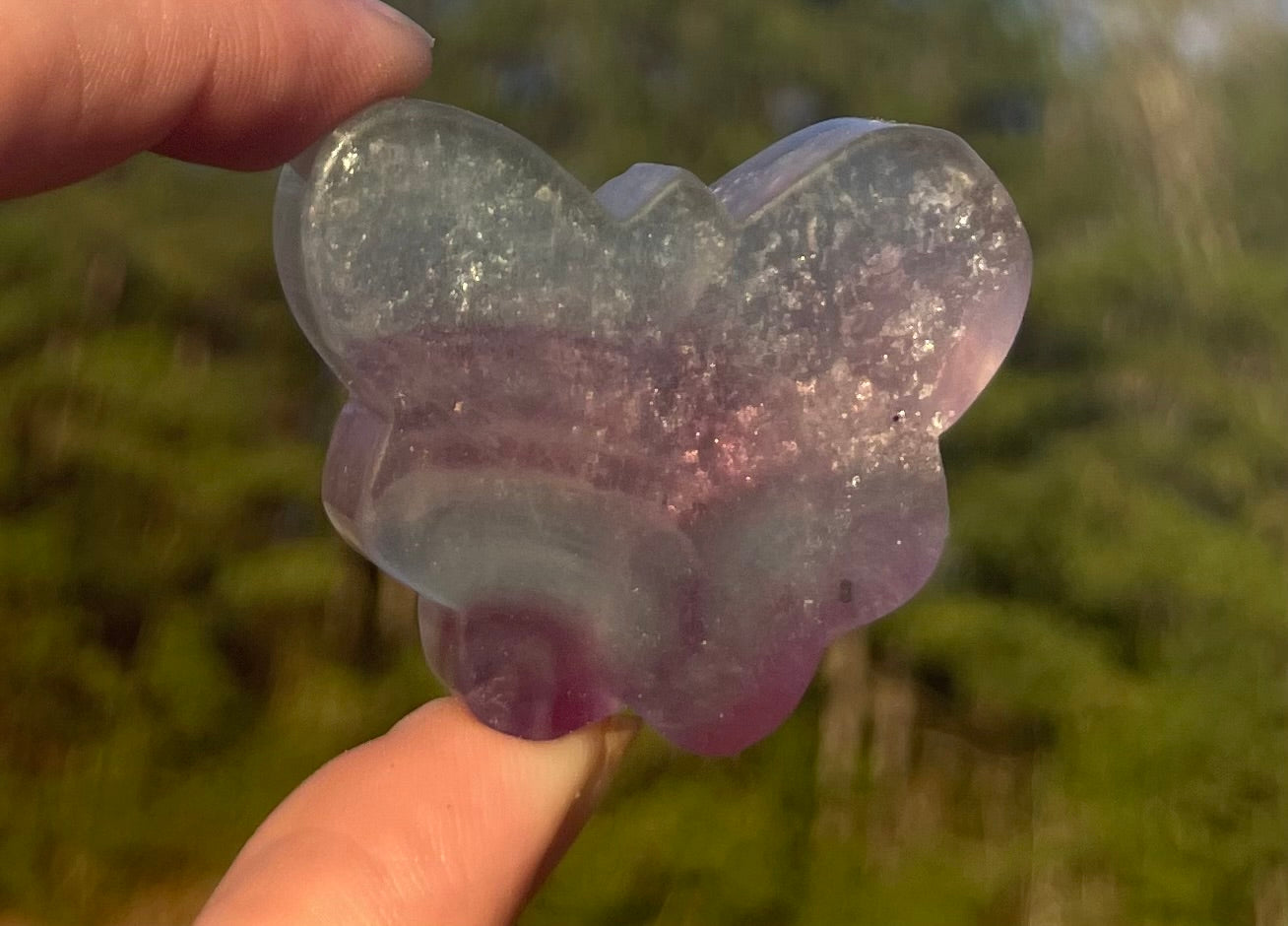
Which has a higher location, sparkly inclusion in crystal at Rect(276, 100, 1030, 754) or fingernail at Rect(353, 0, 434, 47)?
fingernail at Rect(353, 0, 434, 47)

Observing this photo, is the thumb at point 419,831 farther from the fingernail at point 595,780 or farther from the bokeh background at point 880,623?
the bokeh background at point 880,623

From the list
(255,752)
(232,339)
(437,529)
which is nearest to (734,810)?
(255,752)

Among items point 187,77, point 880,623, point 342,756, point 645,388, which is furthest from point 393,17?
point 880,623

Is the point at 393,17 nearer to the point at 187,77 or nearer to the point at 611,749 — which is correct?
the point at 187,77

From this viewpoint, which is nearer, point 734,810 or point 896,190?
point 896,190

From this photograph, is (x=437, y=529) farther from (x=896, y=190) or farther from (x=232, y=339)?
(x=232, y=339)

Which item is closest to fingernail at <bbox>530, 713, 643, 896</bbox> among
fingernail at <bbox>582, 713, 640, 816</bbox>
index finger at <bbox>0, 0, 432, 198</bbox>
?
fingernail at <bbox>582, 713, 640, 816</bbox>

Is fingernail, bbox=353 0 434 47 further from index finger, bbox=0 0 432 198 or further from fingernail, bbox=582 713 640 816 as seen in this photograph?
fingernail, bbox=582 713 640 816
